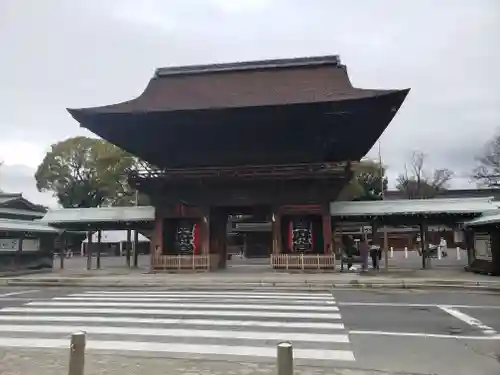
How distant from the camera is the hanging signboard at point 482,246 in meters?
19.6

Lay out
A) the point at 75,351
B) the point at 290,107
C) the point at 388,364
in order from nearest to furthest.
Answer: the point at 75,351, the point at 388,364, the point at 290,107

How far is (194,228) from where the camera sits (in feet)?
76.2

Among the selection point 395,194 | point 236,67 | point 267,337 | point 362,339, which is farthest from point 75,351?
point 395,194

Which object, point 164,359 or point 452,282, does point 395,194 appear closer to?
point 452,282

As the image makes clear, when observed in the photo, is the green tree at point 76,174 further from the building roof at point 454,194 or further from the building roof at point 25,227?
the building roof at point 454,194

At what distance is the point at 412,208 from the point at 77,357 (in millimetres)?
20918

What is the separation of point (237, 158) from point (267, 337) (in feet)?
54.9

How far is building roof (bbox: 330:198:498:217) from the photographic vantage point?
884 inches

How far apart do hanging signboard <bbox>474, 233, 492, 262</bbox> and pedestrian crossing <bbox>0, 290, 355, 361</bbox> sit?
32.1ft

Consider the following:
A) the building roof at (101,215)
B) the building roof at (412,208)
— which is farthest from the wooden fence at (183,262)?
the building roof at (412,208)

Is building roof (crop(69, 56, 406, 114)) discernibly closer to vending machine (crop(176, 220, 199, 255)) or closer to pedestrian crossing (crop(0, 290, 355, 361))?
vending machine (crop(176, 220, 199, 255))

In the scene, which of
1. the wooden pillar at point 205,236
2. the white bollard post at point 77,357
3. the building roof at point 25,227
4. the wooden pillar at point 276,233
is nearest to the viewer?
the white bollard post at point 77,357

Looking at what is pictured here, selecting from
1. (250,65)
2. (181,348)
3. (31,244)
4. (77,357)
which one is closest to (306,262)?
(250,65)

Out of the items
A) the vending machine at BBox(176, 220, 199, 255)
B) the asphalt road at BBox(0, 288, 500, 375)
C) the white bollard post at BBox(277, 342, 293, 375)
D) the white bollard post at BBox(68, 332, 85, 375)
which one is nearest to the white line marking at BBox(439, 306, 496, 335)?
the asphalt road at BBox(0, 288, 500, 375)
